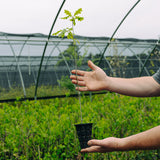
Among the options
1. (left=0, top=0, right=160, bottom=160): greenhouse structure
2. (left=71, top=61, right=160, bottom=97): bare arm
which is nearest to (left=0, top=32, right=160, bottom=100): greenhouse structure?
(left=0, top=0, right=160, bottom=160): greenhouse structure

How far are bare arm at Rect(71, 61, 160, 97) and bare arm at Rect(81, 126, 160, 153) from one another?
481 millimetres

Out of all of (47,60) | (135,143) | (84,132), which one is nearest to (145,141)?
(135,143)

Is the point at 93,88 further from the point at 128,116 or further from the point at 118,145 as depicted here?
the point at 128,116

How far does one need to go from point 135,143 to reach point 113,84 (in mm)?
580

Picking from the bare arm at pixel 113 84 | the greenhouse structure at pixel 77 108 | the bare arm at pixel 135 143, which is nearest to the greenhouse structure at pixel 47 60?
the greenhouse structure at pixel 77 108

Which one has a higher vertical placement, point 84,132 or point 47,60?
point 47,60

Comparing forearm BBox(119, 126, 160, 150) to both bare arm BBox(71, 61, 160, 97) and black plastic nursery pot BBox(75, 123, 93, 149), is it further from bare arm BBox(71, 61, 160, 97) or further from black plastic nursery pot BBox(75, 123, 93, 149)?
bare arm BBox(71, 61, 160, 97)

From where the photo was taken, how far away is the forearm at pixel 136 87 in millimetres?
1844

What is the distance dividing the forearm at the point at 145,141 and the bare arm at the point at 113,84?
0.52 metres

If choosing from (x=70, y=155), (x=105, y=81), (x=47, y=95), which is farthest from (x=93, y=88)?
(x=47, y=95)

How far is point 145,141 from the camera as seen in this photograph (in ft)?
4.39

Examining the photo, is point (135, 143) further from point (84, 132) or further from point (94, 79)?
point (94, 79)

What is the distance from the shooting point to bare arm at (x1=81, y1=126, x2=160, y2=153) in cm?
131

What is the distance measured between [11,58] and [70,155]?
20.8ft
